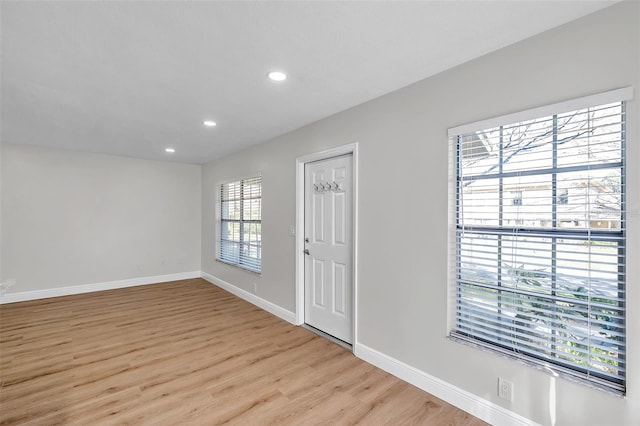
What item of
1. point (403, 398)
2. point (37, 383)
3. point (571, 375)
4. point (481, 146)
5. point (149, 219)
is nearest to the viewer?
point (571, 375)

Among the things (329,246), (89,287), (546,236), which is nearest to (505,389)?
(546,236)

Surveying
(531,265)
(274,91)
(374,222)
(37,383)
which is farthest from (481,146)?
(37,383)

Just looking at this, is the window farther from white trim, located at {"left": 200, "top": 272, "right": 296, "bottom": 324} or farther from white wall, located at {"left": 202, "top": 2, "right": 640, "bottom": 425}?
white wall, located at {"left": 202, "top": 2, "right": 640, "bottom": 425}

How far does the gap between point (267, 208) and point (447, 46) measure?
305cm

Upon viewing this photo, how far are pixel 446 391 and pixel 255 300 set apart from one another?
3.03 metres

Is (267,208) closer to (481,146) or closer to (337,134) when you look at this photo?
(337,134)

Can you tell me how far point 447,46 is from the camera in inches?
76.0

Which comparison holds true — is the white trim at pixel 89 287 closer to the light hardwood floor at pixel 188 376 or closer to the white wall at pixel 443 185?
the light hardwood floor at pixel 188 376

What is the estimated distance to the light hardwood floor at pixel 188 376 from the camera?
6.83 feet

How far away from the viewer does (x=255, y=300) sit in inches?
180

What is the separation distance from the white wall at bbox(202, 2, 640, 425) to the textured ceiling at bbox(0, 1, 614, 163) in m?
0.14

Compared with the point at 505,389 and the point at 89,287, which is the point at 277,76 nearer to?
the point at 505,389

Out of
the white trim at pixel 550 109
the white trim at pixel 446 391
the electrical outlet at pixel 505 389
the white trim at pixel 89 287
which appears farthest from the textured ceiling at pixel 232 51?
the white trim at pixel 89 287

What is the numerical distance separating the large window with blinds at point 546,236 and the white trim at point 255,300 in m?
2.23
